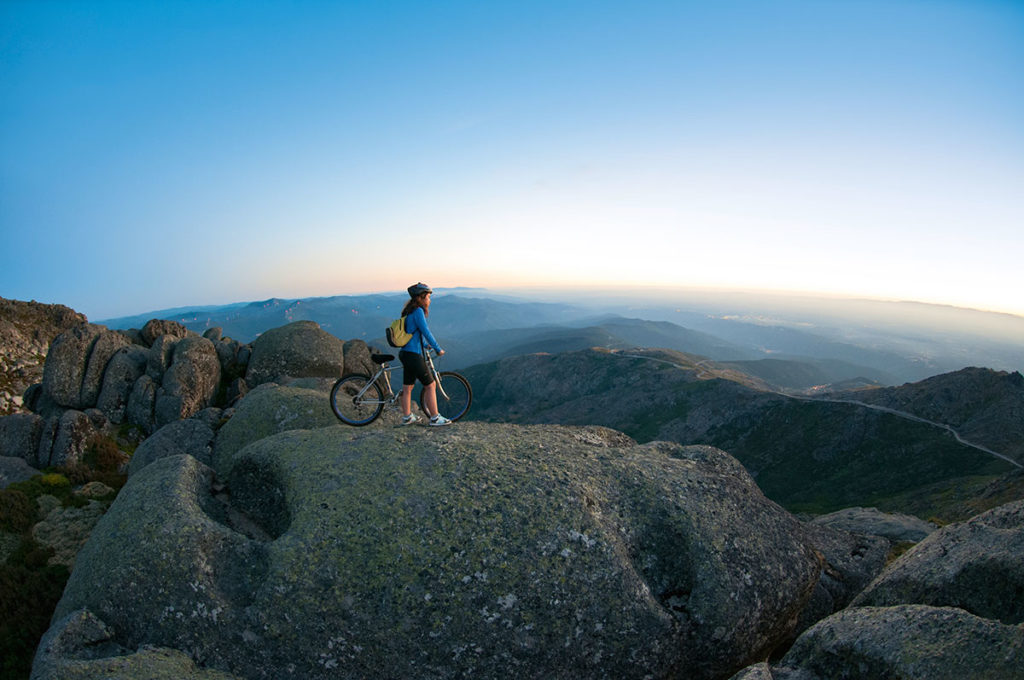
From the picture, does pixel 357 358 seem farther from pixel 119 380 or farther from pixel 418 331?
pixel 418 331

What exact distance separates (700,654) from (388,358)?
12.1 metres

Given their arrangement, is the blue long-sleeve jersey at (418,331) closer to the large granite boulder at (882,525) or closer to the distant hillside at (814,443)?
the large granite boulder at (882,525)

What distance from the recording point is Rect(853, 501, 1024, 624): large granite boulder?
871cm

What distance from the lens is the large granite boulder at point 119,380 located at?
26547 millimetres

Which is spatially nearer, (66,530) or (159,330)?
(66,530)

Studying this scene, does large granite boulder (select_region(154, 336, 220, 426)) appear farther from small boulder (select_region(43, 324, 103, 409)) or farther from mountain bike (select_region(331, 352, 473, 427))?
mountain bike (select_region(331, 352, 473, 427))

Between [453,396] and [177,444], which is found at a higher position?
[453,396]

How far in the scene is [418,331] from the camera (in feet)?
46.1

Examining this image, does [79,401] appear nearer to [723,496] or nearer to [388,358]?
[388,358]

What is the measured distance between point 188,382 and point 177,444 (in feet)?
38.1

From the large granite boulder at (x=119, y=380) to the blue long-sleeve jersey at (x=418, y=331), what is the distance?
2516cm

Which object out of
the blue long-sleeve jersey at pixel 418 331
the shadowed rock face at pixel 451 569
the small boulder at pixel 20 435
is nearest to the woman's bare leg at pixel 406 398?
the blue long-sleeve jersey at pixel 418 331

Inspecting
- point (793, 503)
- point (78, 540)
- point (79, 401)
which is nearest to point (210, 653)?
point (78, 540)

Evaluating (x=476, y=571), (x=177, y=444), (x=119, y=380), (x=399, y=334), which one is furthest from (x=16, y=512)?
(x=476, y=571)
